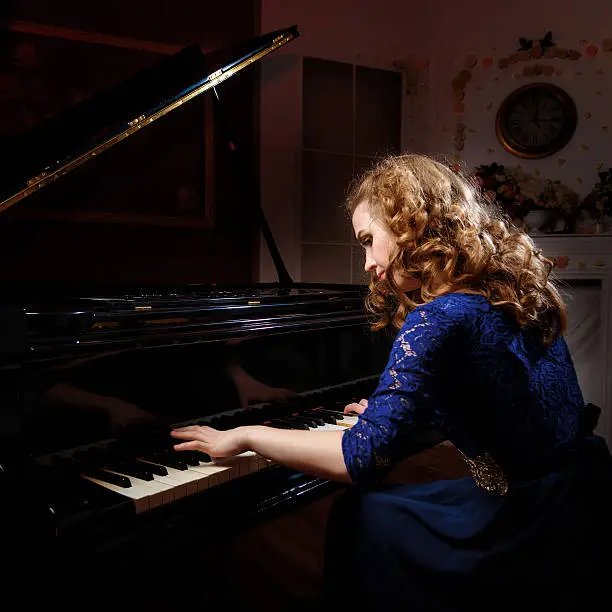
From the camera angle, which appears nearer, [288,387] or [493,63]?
[288,387]

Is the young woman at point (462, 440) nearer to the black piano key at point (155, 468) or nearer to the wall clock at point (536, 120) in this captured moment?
the black piano key at point (155, 468)

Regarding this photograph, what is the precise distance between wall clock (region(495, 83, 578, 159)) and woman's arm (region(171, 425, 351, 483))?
417 cm

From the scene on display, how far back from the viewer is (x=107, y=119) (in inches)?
83.0

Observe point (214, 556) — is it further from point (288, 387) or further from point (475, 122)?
point (475, 122)

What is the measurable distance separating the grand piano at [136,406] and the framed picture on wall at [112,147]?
1.29m

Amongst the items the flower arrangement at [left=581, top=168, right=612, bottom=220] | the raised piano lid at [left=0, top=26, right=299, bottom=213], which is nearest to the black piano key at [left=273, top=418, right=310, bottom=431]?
the raised piano lid at [left=0, top=26, right=299, bottom=213]

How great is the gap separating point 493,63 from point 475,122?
0.47 m

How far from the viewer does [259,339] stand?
1806mm

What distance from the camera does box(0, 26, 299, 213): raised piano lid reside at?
1750 mm

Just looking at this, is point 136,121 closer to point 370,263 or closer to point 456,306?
point 370,263

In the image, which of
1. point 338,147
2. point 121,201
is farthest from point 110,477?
point 338,147

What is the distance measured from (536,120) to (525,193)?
0.57 metres

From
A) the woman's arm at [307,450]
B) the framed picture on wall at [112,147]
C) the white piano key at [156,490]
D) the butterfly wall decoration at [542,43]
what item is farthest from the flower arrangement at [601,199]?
the white piano key at [156,490]

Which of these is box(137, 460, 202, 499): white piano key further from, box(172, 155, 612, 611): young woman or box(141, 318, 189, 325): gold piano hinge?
box(141, 318, 189, 325): gold piano hinge
